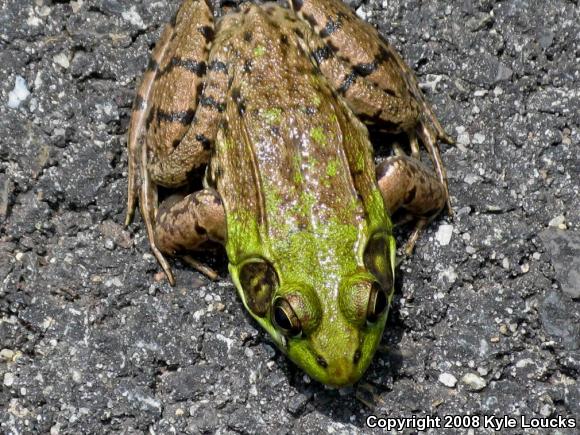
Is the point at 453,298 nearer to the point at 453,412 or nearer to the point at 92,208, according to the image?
the point at 453,412

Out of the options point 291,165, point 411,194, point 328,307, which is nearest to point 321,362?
point 328,307

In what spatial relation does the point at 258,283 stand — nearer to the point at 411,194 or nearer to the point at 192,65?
the point at 411,194

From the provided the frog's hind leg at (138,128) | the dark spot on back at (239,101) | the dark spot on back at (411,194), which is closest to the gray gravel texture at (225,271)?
the frog's hind leg at (138,128)

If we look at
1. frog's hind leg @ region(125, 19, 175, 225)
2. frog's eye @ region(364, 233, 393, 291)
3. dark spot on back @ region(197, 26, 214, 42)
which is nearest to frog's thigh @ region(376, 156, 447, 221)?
frog's eye @ region(364, 233, 393, 291)

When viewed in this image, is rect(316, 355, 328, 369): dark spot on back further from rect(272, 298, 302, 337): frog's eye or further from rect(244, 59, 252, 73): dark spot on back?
rect(244, 59, 252, 73): dark spot on back

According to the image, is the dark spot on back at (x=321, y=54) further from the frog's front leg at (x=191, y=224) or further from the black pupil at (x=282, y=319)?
the black pupil at (x=282, y=319)
